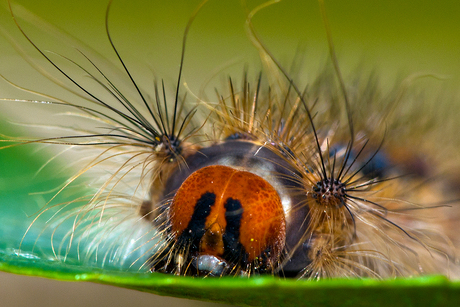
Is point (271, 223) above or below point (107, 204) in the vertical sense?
below

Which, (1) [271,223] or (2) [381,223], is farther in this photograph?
(2) [381,223]

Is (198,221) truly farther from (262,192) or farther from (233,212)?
(262,192)

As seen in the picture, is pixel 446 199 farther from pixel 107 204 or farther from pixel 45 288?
pixel 45 288

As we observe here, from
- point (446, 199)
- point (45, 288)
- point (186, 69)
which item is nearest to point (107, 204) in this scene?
point (45, 288)

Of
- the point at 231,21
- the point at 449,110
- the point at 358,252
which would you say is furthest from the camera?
the point at 231,21

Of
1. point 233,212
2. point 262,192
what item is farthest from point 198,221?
point 262,192
